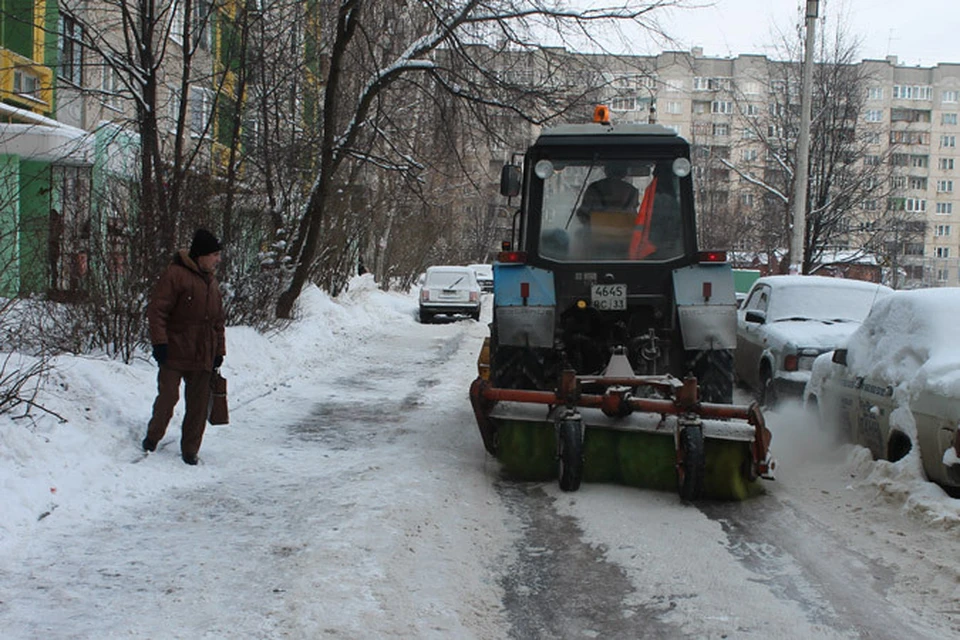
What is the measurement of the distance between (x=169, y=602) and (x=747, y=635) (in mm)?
Answer: 2735

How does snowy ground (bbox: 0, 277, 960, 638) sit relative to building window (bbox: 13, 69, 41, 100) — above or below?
below

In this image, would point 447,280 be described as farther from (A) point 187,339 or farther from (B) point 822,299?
(A) point 187,339

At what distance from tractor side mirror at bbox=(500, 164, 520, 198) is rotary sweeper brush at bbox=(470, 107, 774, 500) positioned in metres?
0.01

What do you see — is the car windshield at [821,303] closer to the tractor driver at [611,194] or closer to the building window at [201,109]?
the tractor driver at [611,194]

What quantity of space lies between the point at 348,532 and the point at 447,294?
2111 centimetres

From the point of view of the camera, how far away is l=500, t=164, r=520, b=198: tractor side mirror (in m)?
8.11

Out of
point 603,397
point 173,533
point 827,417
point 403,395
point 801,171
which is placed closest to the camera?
point 173,533

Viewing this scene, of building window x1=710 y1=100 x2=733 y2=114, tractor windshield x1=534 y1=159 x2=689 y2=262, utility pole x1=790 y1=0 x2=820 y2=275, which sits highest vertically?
building window x1=710 y1=100 x2=733 y2=114

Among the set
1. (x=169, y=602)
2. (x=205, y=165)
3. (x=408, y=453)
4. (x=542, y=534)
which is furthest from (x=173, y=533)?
(x=205, y=165)

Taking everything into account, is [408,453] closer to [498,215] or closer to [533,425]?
[533,425]

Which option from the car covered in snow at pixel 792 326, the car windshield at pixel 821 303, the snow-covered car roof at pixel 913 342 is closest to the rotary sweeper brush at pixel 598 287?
the snow-covered car roof at pixel 913 342

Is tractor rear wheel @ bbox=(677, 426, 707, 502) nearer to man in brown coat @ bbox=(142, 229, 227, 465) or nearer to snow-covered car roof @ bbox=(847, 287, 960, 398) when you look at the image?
snow-covered car roof @ bbox=(847, 287, 960, 398)

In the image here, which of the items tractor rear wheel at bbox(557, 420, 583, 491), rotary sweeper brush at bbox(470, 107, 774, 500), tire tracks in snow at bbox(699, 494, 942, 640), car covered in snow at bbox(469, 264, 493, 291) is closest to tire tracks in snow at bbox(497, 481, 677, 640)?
tractor rear wheel at bbox(557, 420, 583, 491)

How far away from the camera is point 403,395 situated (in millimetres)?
12125
